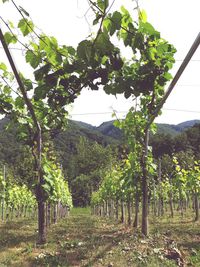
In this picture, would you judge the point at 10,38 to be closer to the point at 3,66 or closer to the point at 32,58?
the point at 32,58

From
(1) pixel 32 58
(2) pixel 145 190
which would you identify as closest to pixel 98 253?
(2) pixel 145 190

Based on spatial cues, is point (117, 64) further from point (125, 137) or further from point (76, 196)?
point (76, 196)

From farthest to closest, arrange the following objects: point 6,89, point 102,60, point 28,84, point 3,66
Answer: point 6,89 < point 3,66 < point 28,84 < point 102,60

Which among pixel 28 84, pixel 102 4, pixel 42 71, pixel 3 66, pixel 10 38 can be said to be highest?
pixel 3 66

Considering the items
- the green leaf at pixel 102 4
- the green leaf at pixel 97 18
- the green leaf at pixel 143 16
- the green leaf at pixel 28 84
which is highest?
the green leaf at pixel 143 16

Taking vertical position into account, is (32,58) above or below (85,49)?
above

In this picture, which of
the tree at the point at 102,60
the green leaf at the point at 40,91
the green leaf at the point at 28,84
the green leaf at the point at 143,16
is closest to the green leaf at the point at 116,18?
the tree at the point at 102,60

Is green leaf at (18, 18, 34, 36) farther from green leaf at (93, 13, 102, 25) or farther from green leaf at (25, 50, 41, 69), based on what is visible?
green leaf at (93, 13, 102, 25)

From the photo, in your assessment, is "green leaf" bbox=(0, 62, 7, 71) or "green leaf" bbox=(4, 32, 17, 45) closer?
"green leaf" bbox=(4, 32, 17, 45)

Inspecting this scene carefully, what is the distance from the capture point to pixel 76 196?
101250 millimetres

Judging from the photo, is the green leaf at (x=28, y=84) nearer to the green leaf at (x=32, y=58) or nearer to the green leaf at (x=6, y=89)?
the green leaf at (x=6, y=89)

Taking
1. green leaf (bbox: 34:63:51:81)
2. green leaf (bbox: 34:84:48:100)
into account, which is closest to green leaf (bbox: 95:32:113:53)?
green leaf (bbox: 34:63:51:81)

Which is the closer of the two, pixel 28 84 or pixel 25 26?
pixel 25 26

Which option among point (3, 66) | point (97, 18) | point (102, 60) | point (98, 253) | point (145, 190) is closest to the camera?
point (97, 18)
